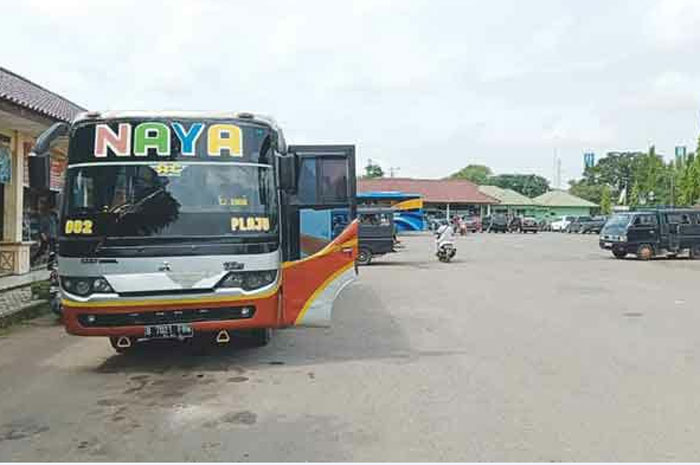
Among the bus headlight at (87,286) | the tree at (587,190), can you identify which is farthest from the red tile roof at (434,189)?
the bus headlight at (87,286)

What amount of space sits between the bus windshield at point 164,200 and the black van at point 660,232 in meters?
23.2

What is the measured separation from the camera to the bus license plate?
8.07 meters

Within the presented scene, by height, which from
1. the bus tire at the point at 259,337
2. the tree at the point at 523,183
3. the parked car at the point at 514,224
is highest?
the tree at the point at 523,183

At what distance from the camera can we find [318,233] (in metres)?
11.0

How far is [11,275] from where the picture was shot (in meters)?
17.2

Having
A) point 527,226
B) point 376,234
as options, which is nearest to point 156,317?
point 376,234

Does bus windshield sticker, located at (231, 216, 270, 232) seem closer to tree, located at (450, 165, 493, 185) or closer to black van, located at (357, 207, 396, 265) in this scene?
black van, located at (357, 207, 396, 265)

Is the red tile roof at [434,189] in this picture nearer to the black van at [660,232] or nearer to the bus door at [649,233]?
the black van at [660,232]

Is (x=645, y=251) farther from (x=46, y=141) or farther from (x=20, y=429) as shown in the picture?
(x=20, y=429)

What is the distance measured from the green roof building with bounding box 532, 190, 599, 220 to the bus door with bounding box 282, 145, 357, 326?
84.6 m

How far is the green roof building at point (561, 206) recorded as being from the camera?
94206 mm

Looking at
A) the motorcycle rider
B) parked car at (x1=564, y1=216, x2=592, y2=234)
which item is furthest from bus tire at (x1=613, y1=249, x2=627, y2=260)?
parked car at (x1=564, y1=216, x2=592, y2=234)

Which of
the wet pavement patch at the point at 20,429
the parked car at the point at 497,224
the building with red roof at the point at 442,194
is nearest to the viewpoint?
the wet pavement patch at the point at 20,429

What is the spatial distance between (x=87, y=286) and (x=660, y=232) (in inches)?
984
